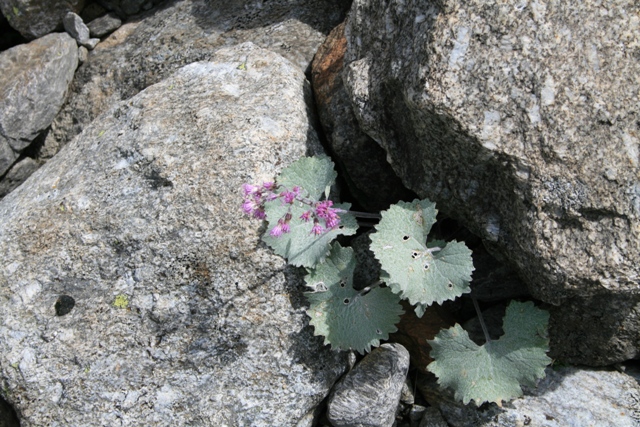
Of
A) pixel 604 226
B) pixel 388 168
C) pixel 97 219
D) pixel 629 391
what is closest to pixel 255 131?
pixel 388 168

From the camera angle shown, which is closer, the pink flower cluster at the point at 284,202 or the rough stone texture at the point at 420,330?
the pink flower cluster at the point at 284,202

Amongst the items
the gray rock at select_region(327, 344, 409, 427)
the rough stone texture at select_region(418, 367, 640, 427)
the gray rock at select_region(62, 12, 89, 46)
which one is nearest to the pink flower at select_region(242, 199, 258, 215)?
the gray rock at select_region(327, 344, 409, 427)

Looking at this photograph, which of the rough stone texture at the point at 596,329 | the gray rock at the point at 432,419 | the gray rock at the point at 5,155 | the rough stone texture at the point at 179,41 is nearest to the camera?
the rough stone texture at the point at 596,329

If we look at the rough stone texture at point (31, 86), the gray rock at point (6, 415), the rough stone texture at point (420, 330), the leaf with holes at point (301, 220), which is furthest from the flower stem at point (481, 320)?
the rough stone texture at point (31, 86)

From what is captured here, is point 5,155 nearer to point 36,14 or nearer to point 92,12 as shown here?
point 36,14

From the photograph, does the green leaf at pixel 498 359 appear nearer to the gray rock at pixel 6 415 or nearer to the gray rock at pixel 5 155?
the gray rock at pixel 6 415

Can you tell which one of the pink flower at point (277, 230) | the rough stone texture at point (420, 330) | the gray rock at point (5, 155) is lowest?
the rough stone texture at point (420, 330)

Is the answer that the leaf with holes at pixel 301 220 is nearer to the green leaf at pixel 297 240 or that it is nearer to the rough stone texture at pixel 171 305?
the green leaf at pixel 297 240

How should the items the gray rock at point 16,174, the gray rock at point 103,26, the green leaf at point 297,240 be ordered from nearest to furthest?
the green leaf at point 297,240
the gray rock at point 16,174
the gray rock at point 103,26

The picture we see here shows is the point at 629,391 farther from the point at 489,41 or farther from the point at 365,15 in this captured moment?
the point at 365,15

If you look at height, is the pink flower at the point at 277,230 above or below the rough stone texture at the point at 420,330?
above
